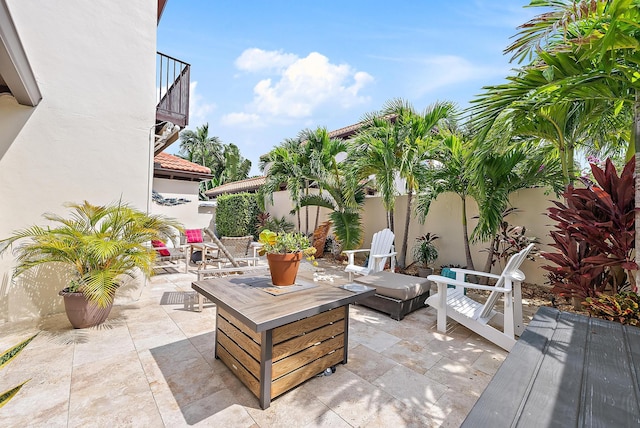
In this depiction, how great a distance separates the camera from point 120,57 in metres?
4.50

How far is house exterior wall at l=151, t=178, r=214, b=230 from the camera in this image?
956 centimetres

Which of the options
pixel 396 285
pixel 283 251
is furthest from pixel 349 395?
pixel 396 285

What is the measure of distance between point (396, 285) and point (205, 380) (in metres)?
2.68

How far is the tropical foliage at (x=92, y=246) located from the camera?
3.42 meters

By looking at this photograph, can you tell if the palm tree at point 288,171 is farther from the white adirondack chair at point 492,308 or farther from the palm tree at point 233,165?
the palm tree at point 233,165

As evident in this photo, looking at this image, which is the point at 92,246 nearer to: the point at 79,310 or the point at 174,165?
the point at 79,310

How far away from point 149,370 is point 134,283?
2.46m

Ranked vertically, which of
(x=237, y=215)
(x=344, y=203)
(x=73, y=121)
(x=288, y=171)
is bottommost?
(x=237, y=215)

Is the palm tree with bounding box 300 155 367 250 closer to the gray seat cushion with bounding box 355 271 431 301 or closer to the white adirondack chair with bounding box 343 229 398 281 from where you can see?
the white adirondack chair with bounding box 343 229 398 281

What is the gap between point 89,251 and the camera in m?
3.52

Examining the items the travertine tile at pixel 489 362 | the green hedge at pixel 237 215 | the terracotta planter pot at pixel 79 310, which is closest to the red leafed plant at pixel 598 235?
the travertine tile at pixel 489 362

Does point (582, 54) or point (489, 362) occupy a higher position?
point (582, 54)

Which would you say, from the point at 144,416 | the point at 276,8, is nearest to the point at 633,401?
the point at 144,416

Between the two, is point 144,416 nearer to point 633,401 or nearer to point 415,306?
point 633,401
